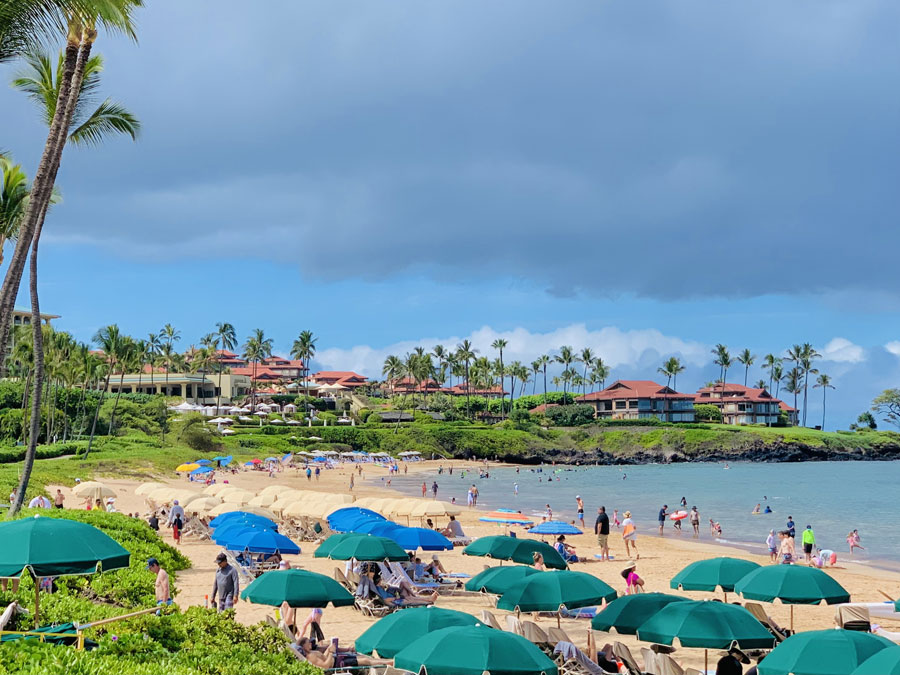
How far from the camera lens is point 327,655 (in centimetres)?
1194

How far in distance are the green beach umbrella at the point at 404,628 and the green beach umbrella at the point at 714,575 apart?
15.7ft

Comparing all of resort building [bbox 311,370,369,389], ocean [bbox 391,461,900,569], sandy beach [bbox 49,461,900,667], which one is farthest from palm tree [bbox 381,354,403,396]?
sandy beach [bbox 49,461,900,667]

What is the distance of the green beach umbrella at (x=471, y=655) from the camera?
8570 mm

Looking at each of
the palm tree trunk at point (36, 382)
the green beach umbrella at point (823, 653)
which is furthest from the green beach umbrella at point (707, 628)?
the palm tree trunk at point (36, 382)

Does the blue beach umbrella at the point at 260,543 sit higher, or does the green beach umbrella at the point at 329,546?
the green beach umbrella at the point at 329,546

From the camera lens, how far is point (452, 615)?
33.5 feet

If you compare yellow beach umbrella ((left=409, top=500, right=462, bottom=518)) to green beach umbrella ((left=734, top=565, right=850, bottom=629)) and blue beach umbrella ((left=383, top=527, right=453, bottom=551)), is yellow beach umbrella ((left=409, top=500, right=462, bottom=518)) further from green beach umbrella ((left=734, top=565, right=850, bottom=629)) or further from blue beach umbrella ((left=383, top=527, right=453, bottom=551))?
green beach umbrella ((left=734, top=565, right=850, bottom=629))

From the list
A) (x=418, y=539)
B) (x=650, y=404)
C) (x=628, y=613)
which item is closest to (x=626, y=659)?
(x=628, y=613)

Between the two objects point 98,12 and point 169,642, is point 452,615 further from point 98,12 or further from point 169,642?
point 98,12

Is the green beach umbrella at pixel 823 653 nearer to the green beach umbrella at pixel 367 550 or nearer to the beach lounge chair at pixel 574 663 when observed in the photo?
Answer: the beach lounge chair at pixel 574 663

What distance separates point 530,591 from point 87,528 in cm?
627

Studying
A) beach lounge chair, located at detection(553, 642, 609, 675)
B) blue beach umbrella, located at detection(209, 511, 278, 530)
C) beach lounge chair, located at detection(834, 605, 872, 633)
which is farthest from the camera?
blue beach umbrella, located at detection(209, 511, 278, 530)

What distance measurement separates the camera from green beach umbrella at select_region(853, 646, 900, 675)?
7.88 m

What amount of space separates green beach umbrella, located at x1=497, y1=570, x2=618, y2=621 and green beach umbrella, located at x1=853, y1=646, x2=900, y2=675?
4.63m
